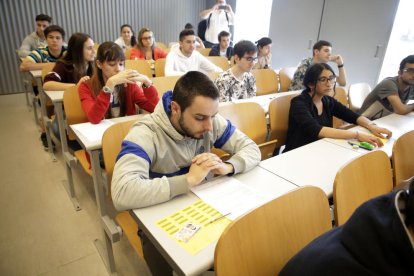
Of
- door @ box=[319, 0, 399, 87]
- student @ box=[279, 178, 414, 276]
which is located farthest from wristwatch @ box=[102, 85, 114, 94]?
door @ box=[319, 0, 399, 87]

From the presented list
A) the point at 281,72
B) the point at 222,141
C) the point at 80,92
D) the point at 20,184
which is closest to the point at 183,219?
the point at 222,141

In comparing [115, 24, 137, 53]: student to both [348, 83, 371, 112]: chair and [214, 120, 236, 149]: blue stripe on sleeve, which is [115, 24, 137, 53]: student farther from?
[214, 120, 236, 149]: blue stripe on sleeve

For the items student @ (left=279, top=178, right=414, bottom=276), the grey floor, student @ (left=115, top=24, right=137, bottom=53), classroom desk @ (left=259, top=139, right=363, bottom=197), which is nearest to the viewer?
student @ (left=279, top=178, right=414, bottom=276)

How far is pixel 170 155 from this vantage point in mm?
1321

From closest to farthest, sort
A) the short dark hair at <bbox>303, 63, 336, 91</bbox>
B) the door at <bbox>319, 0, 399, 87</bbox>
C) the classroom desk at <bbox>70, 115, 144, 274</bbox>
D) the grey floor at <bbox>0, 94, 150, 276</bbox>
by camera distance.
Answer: the classroom desk at <bbox>70, 115, 144, 274</bbox> < the grey floor at <bbox>0, 94, 150, 276</bbox> < the short dark hair at <bbox>303, 63, 336, 91</bbox> < the door at <bbox>319, 0, 399, 87</bbox>

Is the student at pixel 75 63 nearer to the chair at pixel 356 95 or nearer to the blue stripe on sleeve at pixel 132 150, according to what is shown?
the blue stripe on sleeve at pixel 132 150

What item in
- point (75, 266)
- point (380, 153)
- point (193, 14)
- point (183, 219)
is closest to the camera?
point (183, 219)

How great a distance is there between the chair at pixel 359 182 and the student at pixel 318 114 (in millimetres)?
546

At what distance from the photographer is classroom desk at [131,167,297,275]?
33.1 inches

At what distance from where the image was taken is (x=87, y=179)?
8.85 ft

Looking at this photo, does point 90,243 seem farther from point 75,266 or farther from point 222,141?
point 222,141

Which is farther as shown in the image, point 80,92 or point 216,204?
point 80,92

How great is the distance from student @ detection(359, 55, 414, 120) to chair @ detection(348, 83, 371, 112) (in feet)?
1.08

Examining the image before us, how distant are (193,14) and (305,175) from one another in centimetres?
654
